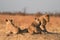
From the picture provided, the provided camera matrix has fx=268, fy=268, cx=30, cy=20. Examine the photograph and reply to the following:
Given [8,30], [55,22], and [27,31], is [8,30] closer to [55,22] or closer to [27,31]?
[27,31]

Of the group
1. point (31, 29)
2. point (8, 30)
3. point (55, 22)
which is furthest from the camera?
point (55, 22)

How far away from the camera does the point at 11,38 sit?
55.0 feet

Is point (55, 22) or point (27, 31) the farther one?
point (55, 22)

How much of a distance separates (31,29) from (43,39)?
1.57 meters

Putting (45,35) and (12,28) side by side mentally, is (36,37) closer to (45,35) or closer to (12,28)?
(45,35)

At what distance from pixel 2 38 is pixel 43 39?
8.96 feet

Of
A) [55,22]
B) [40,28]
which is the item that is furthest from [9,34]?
[55,22]

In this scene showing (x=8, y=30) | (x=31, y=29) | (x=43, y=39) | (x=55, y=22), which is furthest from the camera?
(x=55, y=22)

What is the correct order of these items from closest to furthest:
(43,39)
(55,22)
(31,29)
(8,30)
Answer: (43,39)
(31,29)
(8,30)
(55,22)

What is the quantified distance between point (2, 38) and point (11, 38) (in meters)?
0.66

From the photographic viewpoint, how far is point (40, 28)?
714 inches

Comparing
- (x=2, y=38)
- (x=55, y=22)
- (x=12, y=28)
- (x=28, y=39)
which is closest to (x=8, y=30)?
(x=12, y=28)

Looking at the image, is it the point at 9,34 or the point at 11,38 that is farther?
the point at 9,34

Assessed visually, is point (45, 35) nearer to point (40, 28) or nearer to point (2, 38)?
point (40, 28)
